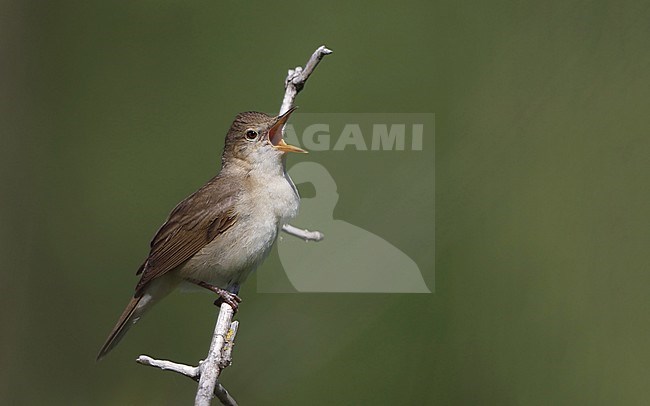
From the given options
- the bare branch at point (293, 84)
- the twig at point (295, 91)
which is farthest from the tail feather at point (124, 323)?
the bare branch at point (293, 84)

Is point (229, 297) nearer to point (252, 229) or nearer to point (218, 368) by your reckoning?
point (252, 229)

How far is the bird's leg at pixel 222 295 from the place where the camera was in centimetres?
316

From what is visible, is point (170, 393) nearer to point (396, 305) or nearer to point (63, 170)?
point (396, 305)

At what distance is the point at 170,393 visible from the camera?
336cm

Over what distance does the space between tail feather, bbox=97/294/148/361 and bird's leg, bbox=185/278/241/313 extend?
197mm

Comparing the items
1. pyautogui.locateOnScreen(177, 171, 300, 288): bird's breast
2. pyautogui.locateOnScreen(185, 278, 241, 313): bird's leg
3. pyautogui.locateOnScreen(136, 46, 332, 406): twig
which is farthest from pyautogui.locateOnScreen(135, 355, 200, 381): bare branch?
pyautogui.locateOnScreen(177, 171, 300, 288): bird's breast

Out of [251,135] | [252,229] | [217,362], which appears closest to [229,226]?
[252,229]

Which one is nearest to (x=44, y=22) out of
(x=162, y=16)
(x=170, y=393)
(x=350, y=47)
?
(x=162, y=16)

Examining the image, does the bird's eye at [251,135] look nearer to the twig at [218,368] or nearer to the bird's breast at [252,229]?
the bird's breast at [252,229]

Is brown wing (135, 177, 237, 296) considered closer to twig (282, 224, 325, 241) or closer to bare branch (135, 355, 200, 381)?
twig (282, 224, 325, 241)
